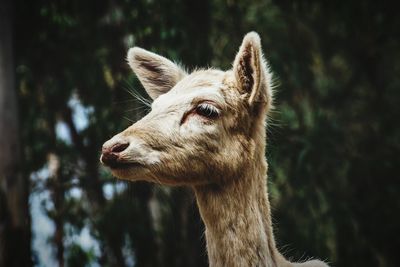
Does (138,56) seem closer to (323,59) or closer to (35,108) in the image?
(35,108)

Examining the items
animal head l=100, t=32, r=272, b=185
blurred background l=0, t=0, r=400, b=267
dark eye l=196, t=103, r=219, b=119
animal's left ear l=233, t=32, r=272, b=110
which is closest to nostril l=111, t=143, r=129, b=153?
animal head l=100, t=32, r=272, b=185

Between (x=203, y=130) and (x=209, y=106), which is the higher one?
(x=209, y=106)

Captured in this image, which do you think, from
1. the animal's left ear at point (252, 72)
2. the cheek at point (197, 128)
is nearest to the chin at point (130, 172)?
the cheek at point (197, 128)

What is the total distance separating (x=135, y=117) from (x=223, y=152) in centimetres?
155

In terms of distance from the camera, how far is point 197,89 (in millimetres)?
2461

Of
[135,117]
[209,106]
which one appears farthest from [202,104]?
[135,117]

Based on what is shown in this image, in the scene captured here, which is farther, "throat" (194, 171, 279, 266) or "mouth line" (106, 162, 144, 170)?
"throat" (194, 171, 279, 266)

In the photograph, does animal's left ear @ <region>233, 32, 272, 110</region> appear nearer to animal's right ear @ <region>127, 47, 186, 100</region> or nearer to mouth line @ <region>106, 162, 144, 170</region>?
animal's right ear @ <region>127, 47, 186, 100</region>

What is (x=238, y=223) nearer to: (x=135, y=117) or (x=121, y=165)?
(x=121, y=165)

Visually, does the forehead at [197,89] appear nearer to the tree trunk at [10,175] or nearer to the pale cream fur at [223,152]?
the pale cream fur at [223,152]

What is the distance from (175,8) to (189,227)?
1.92 meters

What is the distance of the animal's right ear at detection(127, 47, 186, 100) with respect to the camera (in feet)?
9.04

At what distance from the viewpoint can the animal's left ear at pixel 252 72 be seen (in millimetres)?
2297

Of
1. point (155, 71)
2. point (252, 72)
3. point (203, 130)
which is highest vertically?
point (155, 71)
